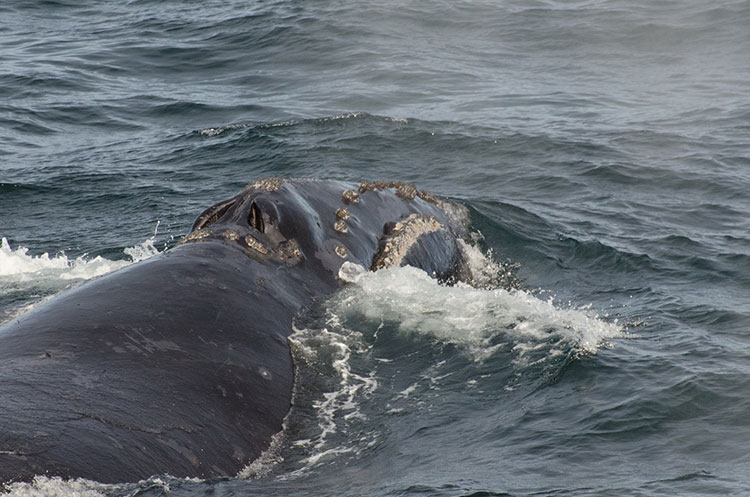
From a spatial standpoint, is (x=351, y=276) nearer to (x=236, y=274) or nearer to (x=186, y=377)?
(x=236, y=274)

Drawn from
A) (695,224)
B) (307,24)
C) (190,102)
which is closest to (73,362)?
(695,224)

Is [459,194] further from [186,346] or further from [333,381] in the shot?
[186,346]

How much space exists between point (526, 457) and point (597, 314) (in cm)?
426

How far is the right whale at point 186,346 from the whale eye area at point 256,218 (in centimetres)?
1

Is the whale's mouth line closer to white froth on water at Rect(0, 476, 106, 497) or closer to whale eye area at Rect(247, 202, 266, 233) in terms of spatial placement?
whale eye area at Rect(247, 202, 266, 233)

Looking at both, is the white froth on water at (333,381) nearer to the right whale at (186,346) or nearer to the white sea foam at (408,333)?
the white sea foam at (408,333)

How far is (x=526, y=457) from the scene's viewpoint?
7227 mm

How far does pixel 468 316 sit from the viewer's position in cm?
962

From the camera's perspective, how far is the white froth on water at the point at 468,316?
9078mm

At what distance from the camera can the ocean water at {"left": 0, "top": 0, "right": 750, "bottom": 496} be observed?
24.1ft

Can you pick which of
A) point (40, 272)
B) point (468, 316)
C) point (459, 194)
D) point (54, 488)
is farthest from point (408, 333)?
point (459, 194)

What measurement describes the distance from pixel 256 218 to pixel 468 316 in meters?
2.23

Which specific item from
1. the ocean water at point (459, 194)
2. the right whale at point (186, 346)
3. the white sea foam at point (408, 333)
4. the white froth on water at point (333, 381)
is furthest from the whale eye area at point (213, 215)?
the white froth on water at point (333, 381)

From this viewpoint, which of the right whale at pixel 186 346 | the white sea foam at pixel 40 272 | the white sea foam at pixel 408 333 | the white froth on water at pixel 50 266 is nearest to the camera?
the right whale at pixel 186 346
